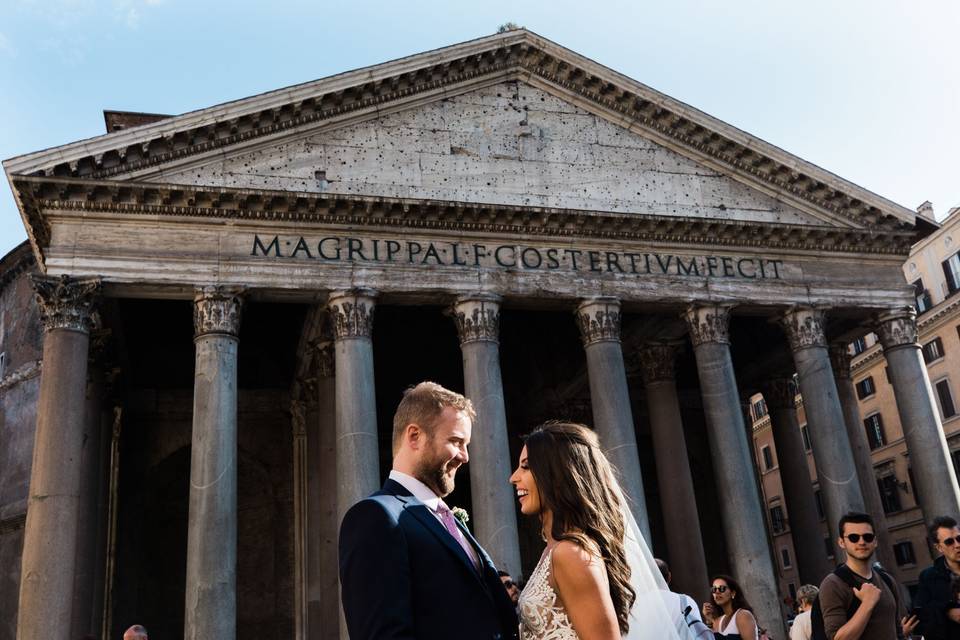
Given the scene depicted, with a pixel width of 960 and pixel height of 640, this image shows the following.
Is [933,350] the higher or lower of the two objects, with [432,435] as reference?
higher

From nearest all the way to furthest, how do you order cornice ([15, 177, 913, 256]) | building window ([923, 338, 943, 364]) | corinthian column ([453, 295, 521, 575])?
1. cornice ([15, 177, 913, 256])
2. corinthian column ([453, 295, 521, 575])
3. building window ([923, 338, 943, 364])

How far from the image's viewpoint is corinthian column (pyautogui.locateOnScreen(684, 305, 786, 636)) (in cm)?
1578

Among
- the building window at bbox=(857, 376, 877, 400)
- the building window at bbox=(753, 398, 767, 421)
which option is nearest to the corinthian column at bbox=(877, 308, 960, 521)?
the building window at bbox=(857, 376, 877, 400)

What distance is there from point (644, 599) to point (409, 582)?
874mm

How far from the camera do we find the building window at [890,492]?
3394 centimetres

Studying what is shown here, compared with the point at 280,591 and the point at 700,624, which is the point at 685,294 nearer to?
the point at 280,591

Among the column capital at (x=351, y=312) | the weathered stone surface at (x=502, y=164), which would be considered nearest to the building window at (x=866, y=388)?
the weathered stone surface at (x=502, y=164)

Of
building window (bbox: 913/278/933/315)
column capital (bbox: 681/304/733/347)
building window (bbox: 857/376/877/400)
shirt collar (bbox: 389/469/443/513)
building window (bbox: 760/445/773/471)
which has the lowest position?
shirt collar (bbox: 389/469/443/513)

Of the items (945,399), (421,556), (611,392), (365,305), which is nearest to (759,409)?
→ (945,399)

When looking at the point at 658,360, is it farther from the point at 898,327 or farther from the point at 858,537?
the point at 858,537

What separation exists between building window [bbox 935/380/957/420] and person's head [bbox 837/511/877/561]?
98.3 feet

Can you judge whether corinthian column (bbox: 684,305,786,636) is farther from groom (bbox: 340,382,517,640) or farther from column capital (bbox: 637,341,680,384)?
groom (bbox: 340,382,517,640)

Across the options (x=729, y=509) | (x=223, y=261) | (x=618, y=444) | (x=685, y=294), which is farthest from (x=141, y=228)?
(x=729, y=509)

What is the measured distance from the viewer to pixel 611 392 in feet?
53.3
